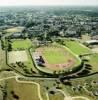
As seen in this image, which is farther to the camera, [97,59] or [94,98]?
[97,59]

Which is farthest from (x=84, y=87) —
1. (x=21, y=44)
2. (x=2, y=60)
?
(x=21, y=44)

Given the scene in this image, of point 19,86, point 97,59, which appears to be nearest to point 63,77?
point 19,86

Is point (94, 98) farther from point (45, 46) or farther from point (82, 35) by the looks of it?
point (82, 35)

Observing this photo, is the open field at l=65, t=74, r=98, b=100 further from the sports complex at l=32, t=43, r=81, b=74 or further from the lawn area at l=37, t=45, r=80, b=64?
the lawn area at l=37, t=45, r=80, b=64

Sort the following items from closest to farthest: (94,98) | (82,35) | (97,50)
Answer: (94,98), (97,50), (82,35)

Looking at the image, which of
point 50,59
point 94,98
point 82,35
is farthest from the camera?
point 82,35

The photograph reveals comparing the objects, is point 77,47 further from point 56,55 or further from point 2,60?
point 2,60
